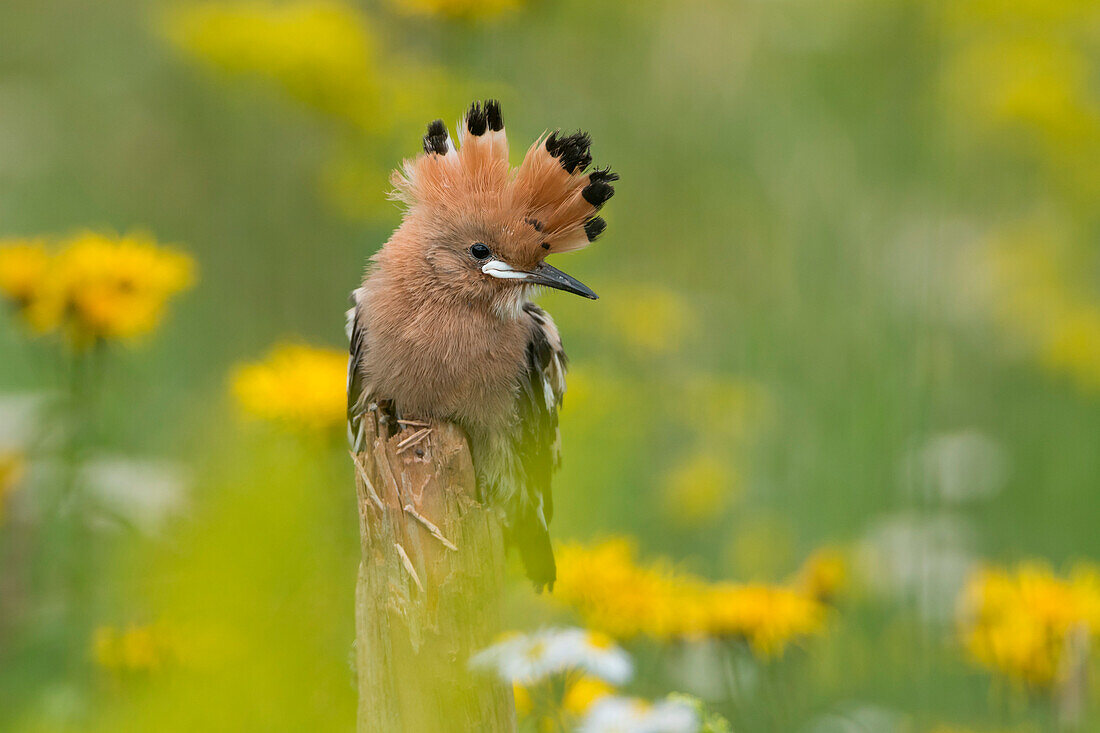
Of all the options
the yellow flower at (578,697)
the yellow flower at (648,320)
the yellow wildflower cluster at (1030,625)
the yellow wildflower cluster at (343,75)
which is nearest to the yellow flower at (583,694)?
the yellow flower at (578,697)

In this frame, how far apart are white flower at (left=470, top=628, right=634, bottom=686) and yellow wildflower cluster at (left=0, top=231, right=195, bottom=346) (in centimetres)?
155

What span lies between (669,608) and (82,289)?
5.94ft

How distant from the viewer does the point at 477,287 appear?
2.99m

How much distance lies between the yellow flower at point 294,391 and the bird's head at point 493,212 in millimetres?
437

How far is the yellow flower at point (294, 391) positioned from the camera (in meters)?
3.00

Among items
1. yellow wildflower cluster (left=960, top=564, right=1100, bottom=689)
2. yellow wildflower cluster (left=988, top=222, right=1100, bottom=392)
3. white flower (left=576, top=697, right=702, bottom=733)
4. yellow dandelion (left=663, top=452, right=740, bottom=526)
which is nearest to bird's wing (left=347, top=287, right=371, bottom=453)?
white flower (left=576, top=697, right=702, bottom=733)

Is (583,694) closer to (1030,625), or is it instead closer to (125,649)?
(125,649)

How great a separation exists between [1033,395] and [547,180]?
432 cm

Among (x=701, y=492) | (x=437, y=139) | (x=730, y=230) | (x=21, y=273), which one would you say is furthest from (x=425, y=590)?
(x=730, y=230)

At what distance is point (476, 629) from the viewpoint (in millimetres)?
2098

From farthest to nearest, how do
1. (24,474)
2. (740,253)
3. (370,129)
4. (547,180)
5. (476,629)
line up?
(740,253) → (370,129) → (24,474) → (547,180) → (476,629)

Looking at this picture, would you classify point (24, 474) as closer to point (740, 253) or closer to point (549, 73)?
point (549, 73)

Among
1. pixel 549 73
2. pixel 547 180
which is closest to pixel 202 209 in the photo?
pixel 549 73

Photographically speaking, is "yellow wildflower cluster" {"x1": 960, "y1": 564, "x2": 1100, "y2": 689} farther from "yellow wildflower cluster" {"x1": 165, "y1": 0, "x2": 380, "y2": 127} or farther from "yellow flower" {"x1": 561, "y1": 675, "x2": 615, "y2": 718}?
"yellow wildflower cluster" {"x1": 165, "y1": 0, "x2": 380, "y2": 127}
